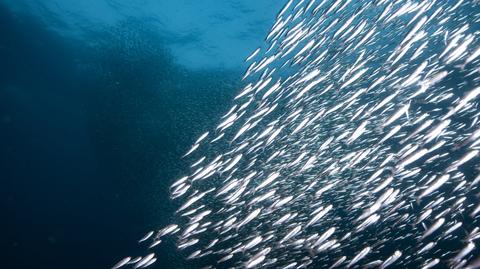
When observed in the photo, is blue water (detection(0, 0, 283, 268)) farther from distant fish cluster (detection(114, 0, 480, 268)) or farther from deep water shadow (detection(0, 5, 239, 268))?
distant fish cluster (detection(114, 0, 480, 268))

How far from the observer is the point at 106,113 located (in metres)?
23.2

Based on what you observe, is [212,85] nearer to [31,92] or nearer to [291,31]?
[31,92]

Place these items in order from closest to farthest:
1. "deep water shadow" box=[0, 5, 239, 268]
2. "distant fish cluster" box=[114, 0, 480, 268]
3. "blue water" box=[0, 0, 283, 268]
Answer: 1. "distant fish cluster" box=[114, 0, 480, 268]
2. "blue water" box=[0, 0, 283, 268]
3. "deep water shadow" box=[0, 5, 239, 268]

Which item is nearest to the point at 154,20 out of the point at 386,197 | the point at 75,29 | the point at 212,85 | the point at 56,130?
the point at 75,29

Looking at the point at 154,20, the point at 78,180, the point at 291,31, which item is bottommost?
the point at 291,31

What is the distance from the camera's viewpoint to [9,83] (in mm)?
19656

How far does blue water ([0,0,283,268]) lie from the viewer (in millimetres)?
19469

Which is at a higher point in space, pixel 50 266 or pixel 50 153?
pixel 50 153

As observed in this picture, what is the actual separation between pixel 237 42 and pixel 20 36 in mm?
12613

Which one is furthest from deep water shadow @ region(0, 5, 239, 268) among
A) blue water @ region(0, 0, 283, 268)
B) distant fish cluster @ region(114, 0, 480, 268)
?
distant fish cluster @ region(114, 0, 480, 268)

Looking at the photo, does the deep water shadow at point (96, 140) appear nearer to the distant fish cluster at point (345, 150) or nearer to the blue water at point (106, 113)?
the blue water at point (106, 113)

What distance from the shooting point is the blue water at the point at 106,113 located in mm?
19469

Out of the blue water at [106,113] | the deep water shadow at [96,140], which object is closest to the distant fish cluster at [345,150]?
the blue water at [106,113]

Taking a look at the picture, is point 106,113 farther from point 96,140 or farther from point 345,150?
point 345,150
